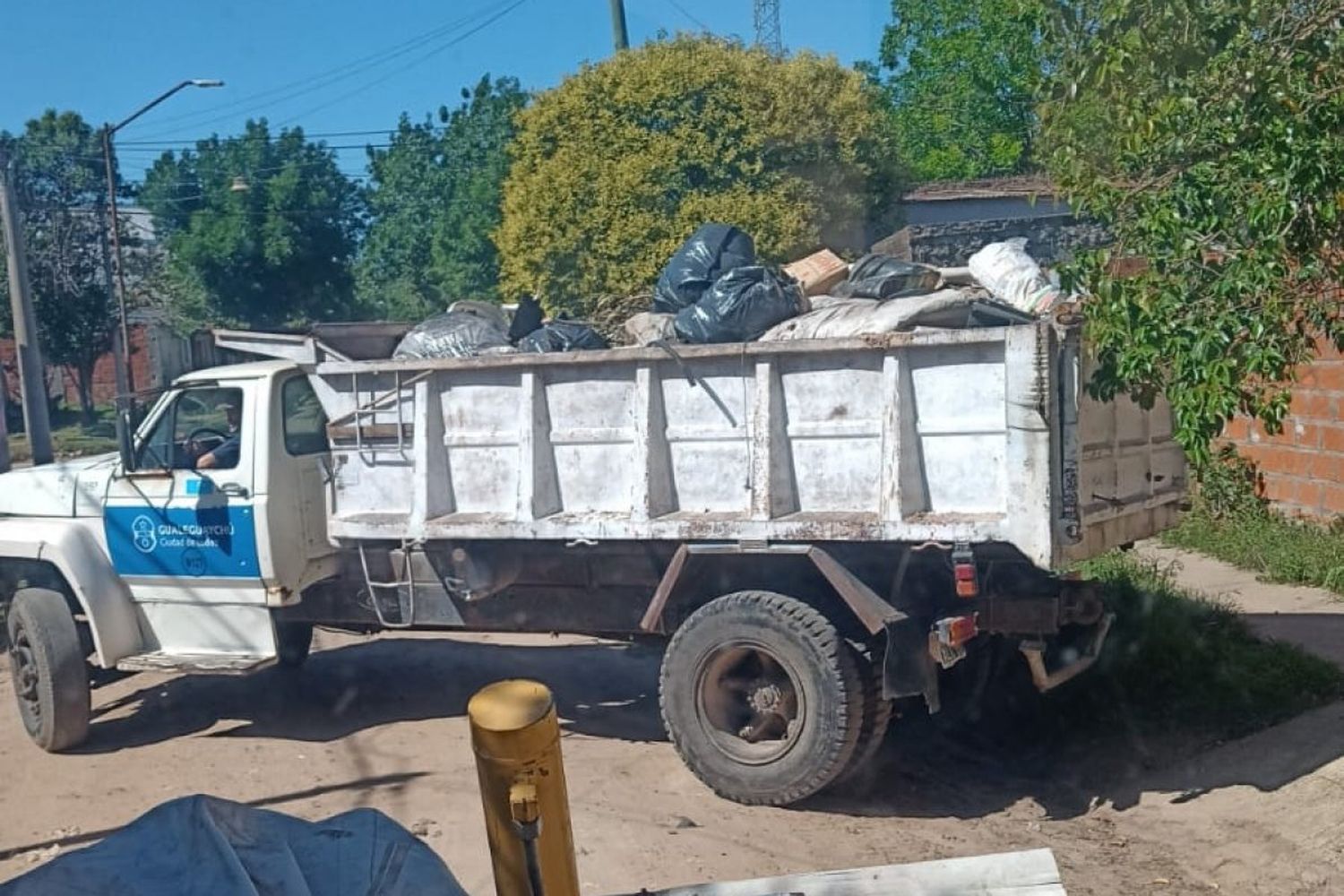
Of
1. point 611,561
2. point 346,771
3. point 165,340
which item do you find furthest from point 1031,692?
point 165,340

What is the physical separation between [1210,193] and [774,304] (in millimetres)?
2033

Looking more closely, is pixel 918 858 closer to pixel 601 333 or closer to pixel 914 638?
pixel 914 638

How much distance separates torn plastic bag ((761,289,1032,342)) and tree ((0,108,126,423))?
27.4 metres

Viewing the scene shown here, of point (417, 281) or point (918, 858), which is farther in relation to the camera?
point (417, 281)

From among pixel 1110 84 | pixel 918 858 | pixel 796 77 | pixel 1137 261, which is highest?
pixel 796 77

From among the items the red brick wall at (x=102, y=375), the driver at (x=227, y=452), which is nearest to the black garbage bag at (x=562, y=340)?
the driver at (x=227, y=452)

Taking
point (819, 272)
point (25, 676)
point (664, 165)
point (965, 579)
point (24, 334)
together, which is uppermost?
point (664, 165)

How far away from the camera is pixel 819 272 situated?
7184mm

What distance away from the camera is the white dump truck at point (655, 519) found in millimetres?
5652

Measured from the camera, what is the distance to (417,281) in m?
35.9

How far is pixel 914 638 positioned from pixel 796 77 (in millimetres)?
10701

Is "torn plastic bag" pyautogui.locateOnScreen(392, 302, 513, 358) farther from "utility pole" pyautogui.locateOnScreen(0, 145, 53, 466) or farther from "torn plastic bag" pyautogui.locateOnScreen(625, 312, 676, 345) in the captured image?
"utility pole" pyautogui.locateOnScreen(0, 145, 53, 466)

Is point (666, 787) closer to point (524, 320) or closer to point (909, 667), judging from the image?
point (909, 667)

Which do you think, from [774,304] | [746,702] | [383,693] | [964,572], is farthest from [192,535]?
[964,572]
